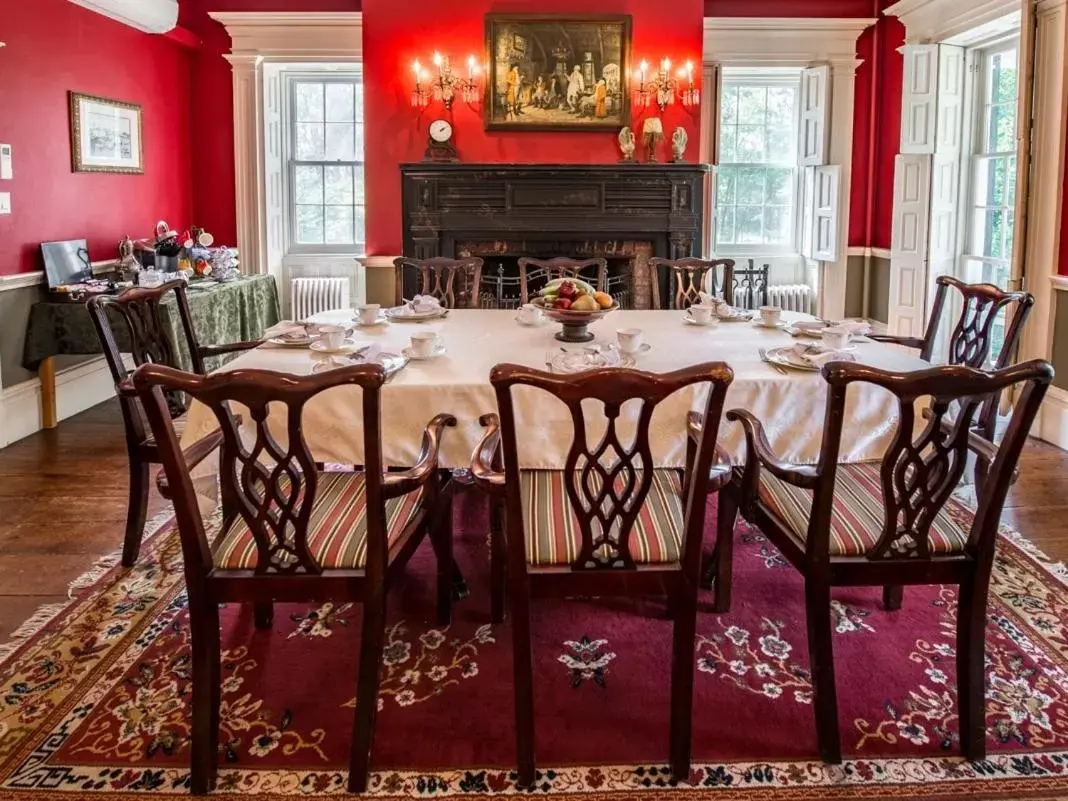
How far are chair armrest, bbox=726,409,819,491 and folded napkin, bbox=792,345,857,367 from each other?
0.33 metres

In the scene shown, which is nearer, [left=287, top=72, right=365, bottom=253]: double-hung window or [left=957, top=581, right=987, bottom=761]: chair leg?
[left=957, top=581, right=987, bottom=761]: chair leg

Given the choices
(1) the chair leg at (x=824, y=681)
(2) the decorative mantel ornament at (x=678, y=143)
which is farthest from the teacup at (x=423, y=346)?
(2) the decorative mantel ornament at (x=678, y=143)

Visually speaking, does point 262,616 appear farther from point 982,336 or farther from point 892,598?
point 982,336

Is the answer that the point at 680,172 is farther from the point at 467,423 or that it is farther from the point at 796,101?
the point at 467,423

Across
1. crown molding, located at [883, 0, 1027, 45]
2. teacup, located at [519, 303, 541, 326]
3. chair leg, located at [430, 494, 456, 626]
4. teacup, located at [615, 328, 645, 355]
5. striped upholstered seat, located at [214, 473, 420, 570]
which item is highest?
crown molding, located at [883, 0, 1027, 45]

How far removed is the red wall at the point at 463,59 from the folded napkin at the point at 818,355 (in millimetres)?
4072

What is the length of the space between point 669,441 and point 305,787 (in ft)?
4.23

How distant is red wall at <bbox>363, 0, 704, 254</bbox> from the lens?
6.54 metres

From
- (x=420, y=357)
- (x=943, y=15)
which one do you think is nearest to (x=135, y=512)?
(x=420, y=357)

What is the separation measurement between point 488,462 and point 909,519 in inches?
37.5

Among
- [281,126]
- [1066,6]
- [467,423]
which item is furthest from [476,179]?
[467,423]

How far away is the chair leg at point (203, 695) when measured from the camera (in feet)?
6.57

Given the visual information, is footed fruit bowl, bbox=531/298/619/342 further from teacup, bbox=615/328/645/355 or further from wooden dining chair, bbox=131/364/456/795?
wooden dining chair, bbox=131/364/456/795

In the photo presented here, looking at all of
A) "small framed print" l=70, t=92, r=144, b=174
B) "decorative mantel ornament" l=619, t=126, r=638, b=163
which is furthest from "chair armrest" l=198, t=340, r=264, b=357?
"decorative mantel ornament" l=619, t=126, r=638, b=163
